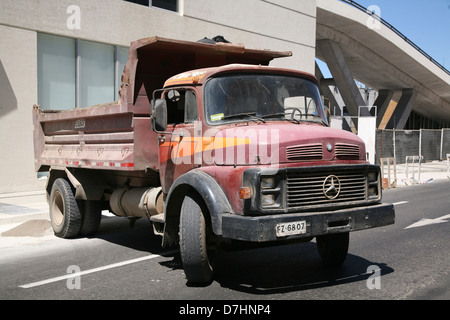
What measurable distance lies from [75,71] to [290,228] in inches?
455

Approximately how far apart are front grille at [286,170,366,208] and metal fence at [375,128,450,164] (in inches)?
716

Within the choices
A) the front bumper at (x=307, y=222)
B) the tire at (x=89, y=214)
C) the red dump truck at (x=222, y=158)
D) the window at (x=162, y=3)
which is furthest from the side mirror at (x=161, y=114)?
the window at (x=162, y=3)

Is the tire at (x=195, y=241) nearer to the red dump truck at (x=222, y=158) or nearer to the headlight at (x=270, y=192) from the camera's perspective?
the red dump truck at (x=222, y=158)

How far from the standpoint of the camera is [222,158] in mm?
5559

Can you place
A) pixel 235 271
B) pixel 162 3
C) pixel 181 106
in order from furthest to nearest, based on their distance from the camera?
pixel 162 3 → pixel 181 106 → pixel 235 271

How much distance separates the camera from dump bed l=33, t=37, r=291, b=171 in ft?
22.8

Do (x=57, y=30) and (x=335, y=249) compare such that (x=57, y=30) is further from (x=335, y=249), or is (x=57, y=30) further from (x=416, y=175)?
(x=416, y=175)

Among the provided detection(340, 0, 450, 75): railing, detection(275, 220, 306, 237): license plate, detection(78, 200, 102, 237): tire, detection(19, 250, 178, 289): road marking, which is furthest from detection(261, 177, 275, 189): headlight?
detection(340, 0, 450, 75): railing

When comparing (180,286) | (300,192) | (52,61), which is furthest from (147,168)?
(52,61)

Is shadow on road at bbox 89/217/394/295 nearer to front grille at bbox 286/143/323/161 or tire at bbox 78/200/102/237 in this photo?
tire at bbox 78/200/102/237

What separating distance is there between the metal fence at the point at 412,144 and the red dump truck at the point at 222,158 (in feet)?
57.3

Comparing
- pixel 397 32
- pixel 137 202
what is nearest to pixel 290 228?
pixel 137 202
